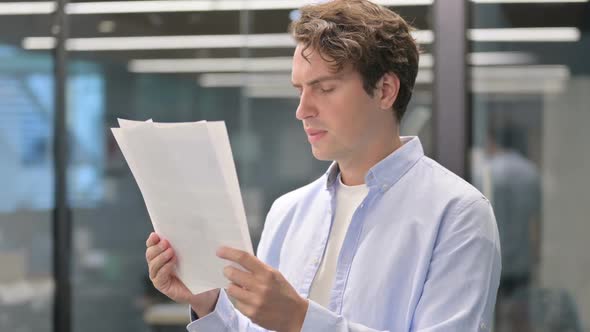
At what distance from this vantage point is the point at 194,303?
1.63m

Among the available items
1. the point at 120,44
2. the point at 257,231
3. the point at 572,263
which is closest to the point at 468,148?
the point at 572,263

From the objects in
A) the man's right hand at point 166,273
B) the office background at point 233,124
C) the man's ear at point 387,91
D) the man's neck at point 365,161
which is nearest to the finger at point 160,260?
the man's right hand at point 166,273

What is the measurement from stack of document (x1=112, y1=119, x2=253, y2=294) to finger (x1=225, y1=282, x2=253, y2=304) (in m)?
0.05

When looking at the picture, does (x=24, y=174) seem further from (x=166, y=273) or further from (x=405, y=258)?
(x=405, y=258)

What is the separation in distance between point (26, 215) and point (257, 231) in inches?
43.3

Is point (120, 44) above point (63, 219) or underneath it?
above

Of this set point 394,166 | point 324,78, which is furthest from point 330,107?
point 394,166

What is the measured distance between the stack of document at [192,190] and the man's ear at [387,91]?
15.9 inches

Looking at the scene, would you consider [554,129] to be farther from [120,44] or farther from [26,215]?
[26,215]

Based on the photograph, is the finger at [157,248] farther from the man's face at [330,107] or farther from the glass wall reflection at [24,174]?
the glass wall reflection at [24,174]

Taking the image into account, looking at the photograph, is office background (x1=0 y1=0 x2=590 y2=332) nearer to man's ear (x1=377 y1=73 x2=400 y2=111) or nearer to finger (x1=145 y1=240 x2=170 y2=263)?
man's ear (x1=377 y1=73 x2=400 y2=111)

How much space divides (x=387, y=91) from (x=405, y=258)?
34cm

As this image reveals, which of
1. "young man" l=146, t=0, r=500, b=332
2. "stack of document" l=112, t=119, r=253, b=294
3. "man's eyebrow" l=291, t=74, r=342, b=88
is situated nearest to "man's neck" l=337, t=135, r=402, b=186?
"young man" l=146, t=0, r=500, b=332

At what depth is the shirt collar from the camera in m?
1.63
